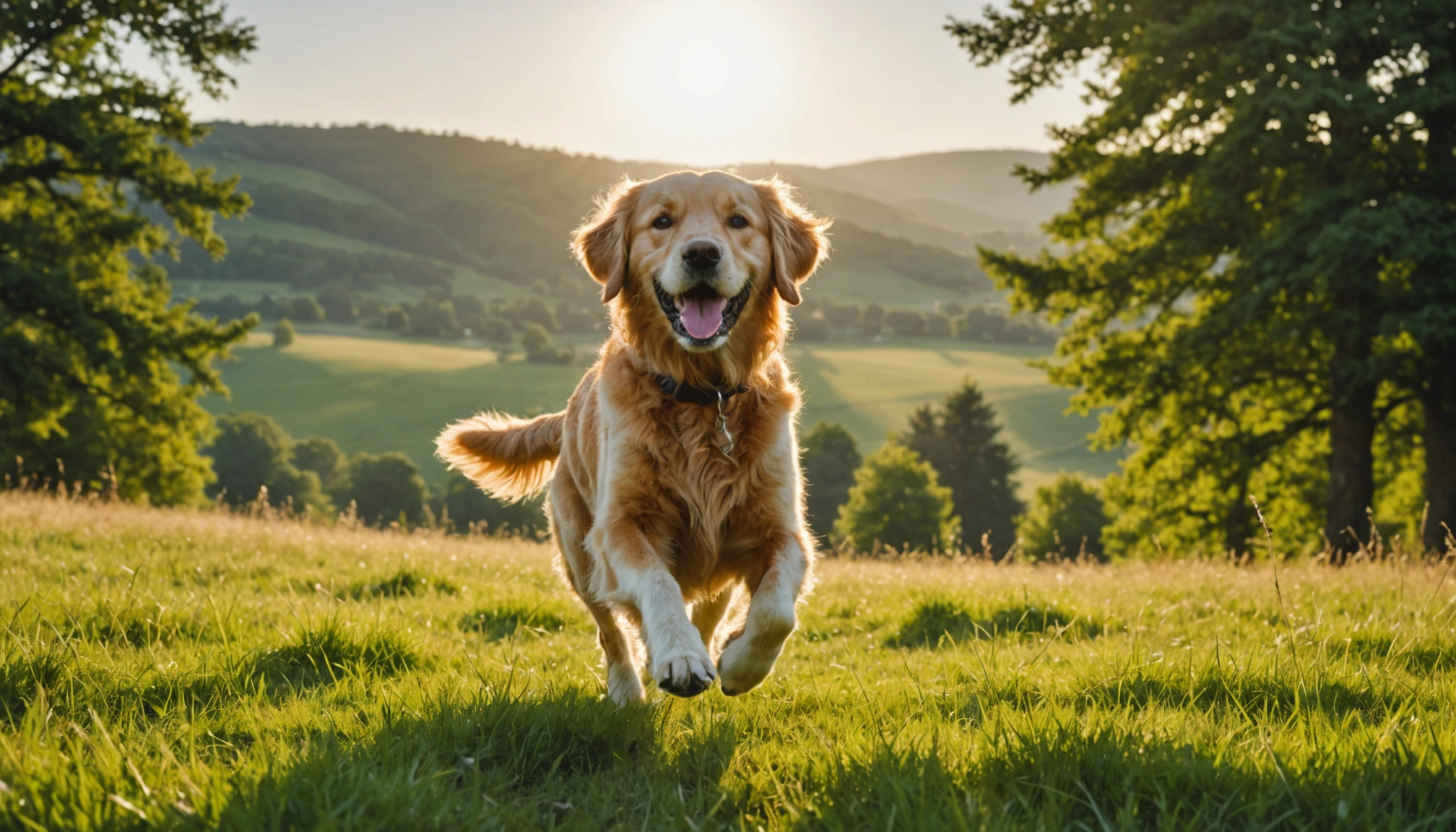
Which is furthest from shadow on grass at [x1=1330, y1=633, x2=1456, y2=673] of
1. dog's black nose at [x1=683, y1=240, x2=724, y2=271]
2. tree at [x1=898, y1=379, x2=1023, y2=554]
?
tree at [x1=898, y1=379, x2=1023, y2=554]

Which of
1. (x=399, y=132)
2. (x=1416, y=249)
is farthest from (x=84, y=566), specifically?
(x=399, y=132)

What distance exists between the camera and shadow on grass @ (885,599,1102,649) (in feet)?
17.9

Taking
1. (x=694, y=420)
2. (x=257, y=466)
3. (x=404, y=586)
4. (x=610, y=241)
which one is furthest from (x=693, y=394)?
(x=257, y=466)

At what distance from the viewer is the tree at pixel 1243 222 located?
458 inches

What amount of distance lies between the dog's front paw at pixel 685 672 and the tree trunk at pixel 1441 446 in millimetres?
13467

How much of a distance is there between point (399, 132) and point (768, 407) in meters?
198

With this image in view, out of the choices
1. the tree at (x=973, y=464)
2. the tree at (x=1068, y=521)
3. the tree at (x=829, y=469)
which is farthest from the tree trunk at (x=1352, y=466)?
the tree at (x=829, y=469)

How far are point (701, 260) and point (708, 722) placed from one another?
1819mm

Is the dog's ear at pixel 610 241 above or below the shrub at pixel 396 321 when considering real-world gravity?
above

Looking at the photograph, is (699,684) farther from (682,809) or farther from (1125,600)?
(1125,600)

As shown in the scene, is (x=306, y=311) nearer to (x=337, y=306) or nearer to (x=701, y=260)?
(x=337, y=306)

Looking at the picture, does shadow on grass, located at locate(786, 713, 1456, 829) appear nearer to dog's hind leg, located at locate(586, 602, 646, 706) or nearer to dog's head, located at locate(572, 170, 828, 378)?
dog's hind leg, located at locate(586, 602, 646, 706)

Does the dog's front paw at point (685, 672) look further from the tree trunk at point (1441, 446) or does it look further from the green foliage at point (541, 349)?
the green foliage at point (541, 349)

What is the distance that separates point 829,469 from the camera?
171 ft
